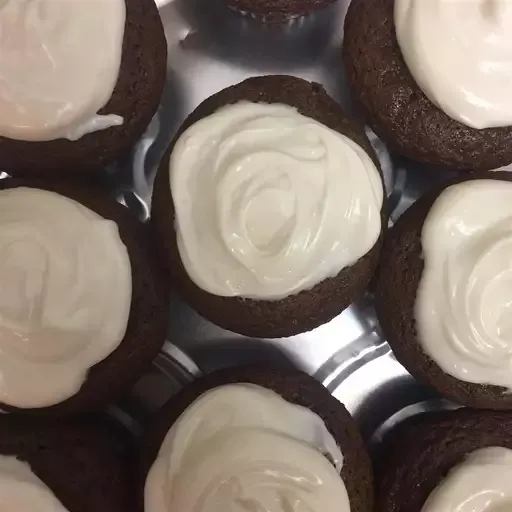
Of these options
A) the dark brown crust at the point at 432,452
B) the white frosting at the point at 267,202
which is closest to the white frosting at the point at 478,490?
the dark brown crust at the point at 432,452

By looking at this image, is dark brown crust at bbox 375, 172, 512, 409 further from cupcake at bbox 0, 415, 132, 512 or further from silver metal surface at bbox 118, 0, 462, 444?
cupcake at bbox 0, 415, 132, 512

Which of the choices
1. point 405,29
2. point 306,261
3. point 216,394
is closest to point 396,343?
point 306,261

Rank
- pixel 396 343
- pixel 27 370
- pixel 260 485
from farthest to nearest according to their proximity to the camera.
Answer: pixel 396 343, pixel 27 370, pixel 260 485

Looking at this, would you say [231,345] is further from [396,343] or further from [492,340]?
[492,340]

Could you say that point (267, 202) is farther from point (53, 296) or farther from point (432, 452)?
point (432, 452)

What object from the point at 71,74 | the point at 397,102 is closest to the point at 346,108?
the point at 397,102

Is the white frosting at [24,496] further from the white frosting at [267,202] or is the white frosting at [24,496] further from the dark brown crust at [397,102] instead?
the dark brown crust at [397,102]
